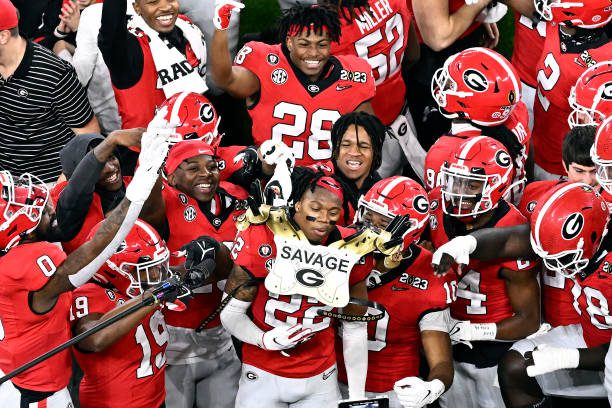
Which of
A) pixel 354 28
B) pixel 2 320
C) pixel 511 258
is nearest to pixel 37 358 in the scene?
pixel 2 320

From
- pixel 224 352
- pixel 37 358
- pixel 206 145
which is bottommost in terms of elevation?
pixel 224 352

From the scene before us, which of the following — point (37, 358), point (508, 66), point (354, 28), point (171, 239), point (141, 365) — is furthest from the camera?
point (354, 28)

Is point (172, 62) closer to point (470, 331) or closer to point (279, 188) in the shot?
point (279, 188)

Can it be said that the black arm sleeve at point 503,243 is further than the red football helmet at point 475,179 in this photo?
No

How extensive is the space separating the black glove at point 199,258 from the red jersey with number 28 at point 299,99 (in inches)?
42.4

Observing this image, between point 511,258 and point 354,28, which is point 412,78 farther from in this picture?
point 511,258

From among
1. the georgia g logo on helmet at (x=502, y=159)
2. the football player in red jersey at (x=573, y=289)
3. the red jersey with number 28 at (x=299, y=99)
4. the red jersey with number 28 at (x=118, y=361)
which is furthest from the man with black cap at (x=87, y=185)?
the football player in red jersey at (x=573, y=289)

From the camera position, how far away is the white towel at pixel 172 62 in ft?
19.6

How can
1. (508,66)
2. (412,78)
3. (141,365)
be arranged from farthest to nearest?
(412,78), (508,66), (141,365)

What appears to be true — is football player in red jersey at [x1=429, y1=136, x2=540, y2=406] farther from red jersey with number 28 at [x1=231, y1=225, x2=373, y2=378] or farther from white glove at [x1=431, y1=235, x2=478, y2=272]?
red jersey with number 28 at [x1=231, y1=225, x2=373, y2=378]

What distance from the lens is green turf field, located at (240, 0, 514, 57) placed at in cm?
775

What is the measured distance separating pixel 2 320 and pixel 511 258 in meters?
2.21

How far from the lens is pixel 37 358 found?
449 centimetres

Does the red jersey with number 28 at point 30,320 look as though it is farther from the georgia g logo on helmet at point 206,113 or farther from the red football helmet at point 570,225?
the red football helmet at point 570,225
